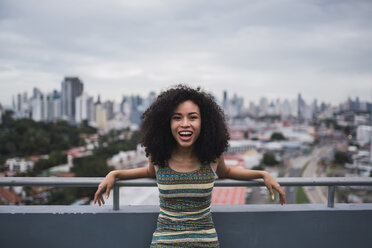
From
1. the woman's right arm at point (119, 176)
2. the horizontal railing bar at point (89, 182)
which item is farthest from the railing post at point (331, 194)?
the woman's right arm at point (119, 176)

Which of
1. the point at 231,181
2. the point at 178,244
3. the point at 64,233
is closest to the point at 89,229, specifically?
the point at 64,233

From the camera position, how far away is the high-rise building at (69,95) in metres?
51.7

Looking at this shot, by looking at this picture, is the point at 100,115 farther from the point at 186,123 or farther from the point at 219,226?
the point at 186,123

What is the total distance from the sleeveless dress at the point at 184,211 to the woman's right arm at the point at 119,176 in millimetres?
192

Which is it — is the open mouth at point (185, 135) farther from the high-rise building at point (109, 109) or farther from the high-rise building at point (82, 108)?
the high-rise building at point (109, 109)

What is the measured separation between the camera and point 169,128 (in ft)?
4.35

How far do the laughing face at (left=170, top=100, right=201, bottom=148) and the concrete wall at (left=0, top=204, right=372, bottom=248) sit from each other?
→ 55cm

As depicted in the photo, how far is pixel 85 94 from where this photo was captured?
180ft

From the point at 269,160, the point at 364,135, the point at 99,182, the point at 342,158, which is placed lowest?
the point at 269,160

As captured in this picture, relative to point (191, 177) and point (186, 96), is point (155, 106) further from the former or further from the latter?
point (191, 177)

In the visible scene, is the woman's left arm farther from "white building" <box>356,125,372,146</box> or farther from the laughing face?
"white building" <box>356,125,372,146</box>

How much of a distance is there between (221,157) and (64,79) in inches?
2197

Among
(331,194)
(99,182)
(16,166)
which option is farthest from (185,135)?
(16,166)

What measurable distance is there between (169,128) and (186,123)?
6.2 inches
